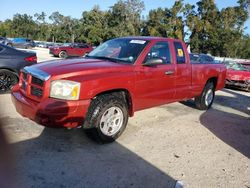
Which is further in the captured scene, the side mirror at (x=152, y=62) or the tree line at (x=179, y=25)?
the tree line at (x=179, y=25)

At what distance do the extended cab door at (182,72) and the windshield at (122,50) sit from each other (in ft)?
3.36

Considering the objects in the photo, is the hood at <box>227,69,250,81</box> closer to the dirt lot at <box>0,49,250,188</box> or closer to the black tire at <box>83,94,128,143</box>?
the dirt lot at <box>0,49,250,188</box>

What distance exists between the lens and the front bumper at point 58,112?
14.8 ft

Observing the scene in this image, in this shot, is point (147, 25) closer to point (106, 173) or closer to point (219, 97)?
point (219, 97)

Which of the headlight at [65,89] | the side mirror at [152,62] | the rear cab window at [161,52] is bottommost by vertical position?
the headlight at [65,89]

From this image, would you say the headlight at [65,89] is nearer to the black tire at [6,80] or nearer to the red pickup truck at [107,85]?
the red pickup truck at [107,85]

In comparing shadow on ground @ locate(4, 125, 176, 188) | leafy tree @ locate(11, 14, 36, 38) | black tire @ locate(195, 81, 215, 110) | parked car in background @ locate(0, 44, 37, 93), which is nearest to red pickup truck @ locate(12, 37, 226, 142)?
shadow on ground @ locate(4, 125, 176, 188)

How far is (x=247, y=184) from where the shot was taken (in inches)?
165

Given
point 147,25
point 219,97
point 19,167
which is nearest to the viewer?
point 19,167

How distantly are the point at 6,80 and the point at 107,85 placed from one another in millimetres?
4396

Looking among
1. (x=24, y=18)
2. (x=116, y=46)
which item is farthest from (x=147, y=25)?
(x=116, y=46)

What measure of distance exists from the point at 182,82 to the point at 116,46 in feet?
5.54

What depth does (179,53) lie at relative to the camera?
680 centimetres

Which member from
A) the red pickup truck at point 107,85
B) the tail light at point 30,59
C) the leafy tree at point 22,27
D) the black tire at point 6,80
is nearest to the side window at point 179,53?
the red pickup truck at point 107,85
